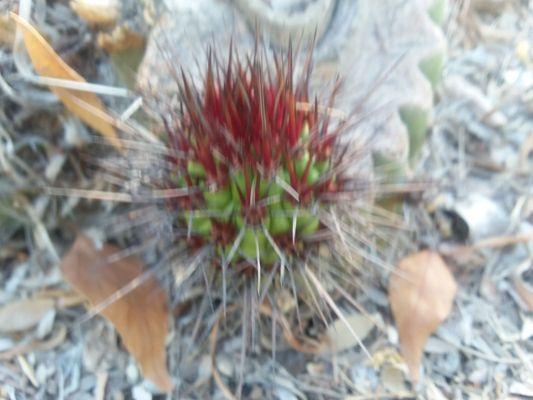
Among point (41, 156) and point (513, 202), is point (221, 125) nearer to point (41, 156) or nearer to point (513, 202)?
point (41, 156)

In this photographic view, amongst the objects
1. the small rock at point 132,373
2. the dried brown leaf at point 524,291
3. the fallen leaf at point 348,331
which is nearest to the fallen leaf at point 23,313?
the small rock at point 132,373

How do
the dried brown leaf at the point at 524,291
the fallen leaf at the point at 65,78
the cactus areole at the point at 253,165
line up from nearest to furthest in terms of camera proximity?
the cactus areole at the point at 253,165 → the fallen leaf at the point at 65,78 → the dried brown leaf at the point at 524,291

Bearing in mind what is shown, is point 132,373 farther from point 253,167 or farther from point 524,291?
point 524,291

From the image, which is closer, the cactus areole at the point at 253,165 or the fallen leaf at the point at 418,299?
the cactus areole at the point at 253,165

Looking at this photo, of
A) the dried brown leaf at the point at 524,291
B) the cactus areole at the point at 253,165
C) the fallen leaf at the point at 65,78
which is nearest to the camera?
the cactus areole at the point at 253,165

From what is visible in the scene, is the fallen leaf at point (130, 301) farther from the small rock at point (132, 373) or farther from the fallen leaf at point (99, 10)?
the fallen leaf at point (99, 10)

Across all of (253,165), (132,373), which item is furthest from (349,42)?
(132,373)

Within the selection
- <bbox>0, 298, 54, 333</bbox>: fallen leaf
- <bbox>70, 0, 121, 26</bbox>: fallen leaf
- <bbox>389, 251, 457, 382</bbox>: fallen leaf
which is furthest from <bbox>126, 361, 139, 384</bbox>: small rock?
<bbox>70, 0, 121, 26</bbox>: fallen leaf
